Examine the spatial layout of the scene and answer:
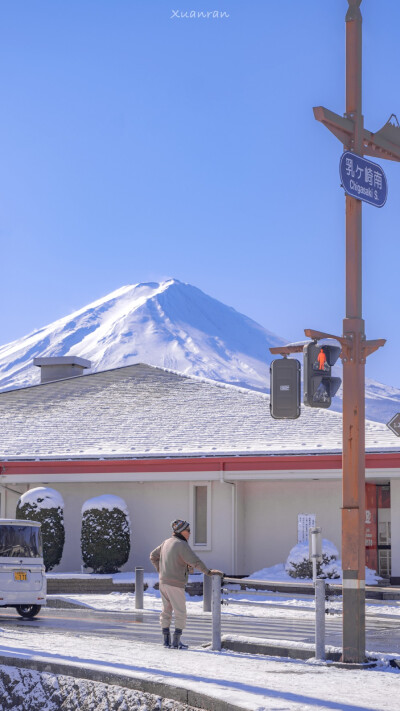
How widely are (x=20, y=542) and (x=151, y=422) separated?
1384cm

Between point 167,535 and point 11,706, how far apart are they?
17123 mm

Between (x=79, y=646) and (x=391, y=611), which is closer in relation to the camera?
(x=79, y=646)

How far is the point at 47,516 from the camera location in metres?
29.0

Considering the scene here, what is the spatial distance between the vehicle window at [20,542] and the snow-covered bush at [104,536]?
872 cm

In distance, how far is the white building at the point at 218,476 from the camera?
28.3 meters

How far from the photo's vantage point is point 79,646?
14.1 m

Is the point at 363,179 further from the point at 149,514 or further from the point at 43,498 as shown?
the point at 149,514

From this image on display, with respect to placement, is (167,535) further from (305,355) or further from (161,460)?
(305,355)

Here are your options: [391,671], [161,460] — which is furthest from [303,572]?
[391,671]

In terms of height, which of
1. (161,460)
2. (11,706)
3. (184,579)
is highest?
(161,460)

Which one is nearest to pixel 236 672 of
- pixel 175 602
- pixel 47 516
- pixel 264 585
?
pixel 175 602

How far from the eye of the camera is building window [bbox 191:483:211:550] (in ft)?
96.5

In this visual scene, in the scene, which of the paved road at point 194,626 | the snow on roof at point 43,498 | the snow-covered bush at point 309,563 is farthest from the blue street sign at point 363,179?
the snow on roof at point 43,498

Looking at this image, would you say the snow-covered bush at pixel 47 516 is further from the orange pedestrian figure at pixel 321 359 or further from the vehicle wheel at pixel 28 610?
the orange pedestrian figure at pixel 321 359
